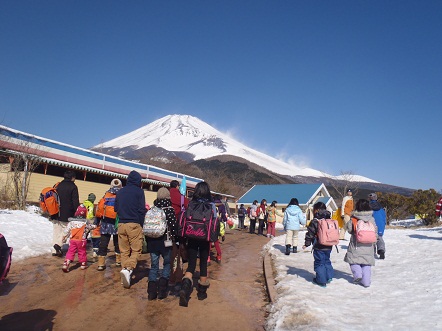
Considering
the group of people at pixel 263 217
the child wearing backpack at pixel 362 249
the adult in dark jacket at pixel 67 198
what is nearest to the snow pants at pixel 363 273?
the child wearing backpack at pixel 362 249

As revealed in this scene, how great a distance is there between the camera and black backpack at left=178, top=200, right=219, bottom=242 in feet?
15.1

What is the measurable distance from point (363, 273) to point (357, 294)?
0.60 metres

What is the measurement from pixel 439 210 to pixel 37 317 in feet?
37.1

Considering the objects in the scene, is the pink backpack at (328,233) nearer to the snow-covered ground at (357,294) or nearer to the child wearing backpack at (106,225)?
the snow-covered ground at (357,294)

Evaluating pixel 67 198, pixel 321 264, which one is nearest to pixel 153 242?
pixel 67 198

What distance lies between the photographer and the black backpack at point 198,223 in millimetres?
4605

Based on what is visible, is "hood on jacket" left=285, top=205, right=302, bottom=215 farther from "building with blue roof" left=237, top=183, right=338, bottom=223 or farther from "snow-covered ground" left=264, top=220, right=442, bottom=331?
"building with blue roof" left=237, top=183, right=338, bottom=223

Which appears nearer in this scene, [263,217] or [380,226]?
[380,226]

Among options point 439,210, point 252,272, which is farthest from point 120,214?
point 439,210

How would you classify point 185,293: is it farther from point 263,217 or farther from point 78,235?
point 263,217

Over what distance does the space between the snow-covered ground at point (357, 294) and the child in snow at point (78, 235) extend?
1.63 metres

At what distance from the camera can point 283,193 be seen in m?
38.9

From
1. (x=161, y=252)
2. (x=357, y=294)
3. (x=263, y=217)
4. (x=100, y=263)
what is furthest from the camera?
(x=263, y=217)

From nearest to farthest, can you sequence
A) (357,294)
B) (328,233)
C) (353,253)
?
(357,294) < (328,233) < (353,253)
